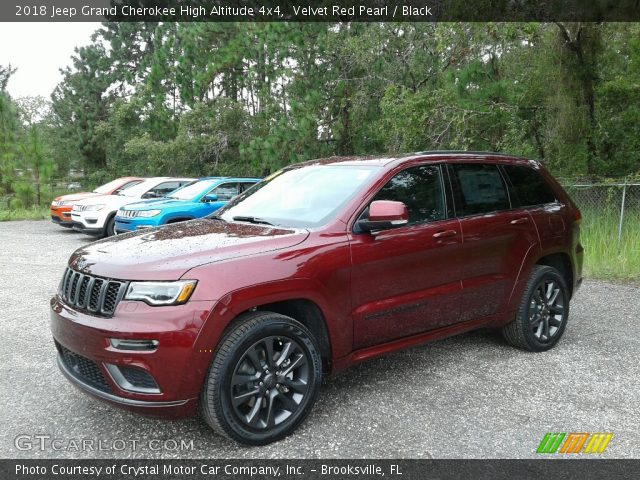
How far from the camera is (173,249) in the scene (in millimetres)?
3379

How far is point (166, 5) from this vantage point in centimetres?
2759

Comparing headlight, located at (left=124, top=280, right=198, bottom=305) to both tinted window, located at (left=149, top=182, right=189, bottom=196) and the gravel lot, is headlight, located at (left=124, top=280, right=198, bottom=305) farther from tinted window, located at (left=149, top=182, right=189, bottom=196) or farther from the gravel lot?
tinted window, located at (left=149, top=182, right=189, bottom=196)

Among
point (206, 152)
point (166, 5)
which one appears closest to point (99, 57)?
point (166, 5)

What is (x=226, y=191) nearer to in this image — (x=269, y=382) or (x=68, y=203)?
(x=68, y=203)

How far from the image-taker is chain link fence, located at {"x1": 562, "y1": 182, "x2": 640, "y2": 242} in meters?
10.2

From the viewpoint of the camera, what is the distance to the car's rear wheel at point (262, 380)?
3.13 meters

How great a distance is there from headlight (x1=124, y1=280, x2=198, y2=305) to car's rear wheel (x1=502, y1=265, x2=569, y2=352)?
10.2 ft

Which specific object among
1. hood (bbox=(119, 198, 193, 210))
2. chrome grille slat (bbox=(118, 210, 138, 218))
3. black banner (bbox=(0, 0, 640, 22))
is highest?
black banner (bbox=(0, 0, 640, 22))

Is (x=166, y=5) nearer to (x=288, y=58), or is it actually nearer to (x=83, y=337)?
(x=288, y=58)

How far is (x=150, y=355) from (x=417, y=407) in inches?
75.1

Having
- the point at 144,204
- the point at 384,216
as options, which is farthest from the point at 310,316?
the point at 144,204

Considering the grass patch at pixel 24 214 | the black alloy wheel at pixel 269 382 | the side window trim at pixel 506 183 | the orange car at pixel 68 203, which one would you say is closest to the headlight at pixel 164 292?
the black alloy wheel at pixel 269 382

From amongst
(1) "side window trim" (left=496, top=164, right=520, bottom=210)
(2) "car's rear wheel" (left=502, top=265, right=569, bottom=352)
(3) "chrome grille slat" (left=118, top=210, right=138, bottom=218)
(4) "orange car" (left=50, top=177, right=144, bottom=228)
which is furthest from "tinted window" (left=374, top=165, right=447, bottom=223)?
(4) "orange car" (left=50, top=177, right=144, bottom=228)

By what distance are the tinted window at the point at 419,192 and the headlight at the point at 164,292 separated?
1630 millimetres
